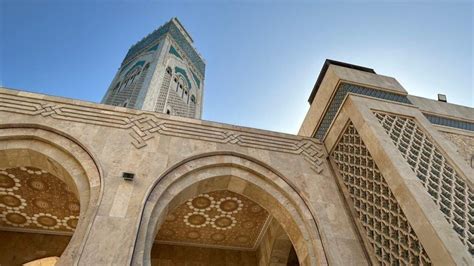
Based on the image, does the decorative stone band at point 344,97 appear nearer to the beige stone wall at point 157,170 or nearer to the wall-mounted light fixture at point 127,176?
the beige stone wall at point 157,170

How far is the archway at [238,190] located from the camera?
321 cm

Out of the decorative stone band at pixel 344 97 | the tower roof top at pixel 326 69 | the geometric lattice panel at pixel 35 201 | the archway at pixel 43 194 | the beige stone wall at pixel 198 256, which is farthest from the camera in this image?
the beige stone wall at pixel 198 256

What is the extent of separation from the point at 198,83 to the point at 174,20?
3.88 meters

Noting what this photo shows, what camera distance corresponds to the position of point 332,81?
4.53 metres

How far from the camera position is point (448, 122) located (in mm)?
4535

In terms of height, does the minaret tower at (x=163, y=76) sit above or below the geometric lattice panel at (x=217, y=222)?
above

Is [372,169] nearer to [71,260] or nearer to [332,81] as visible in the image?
[332,81]

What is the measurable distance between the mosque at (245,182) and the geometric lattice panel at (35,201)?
0.08 ft

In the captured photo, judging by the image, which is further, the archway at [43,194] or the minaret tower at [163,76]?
the minaret tower at [163,76]

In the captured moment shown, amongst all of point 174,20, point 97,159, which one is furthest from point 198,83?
point 97,159

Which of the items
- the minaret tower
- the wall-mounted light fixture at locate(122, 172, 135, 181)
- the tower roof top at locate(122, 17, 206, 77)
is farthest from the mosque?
the tower roof top at locate(122, 17, 206, 77)

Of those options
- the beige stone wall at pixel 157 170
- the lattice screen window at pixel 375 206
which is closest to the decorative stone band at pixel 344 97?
the lattice screen window at pixel 375 206

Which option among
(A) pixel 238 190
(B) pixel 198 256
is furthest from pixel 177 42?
(A) pixel 238 190

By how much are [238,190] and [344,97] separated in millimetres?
2019
